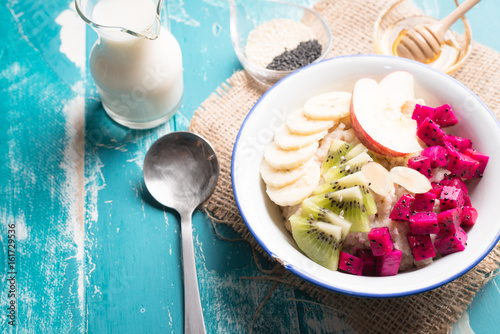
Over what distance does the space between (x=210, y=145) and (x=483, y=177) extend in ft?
→ 4.30

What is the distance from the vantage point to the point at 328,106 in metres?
2.01

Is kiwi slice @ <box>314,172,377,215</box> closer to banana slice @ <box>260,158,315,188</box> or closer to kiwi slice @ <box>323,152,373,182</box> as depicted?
kiwi slice @ <box>323,152,373,182</box>

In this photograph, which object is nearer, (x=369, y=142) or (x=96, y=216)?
(x=369, y=142)

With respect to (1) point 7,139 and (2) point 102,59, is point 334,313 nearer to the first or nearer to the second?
(2) point 102,59

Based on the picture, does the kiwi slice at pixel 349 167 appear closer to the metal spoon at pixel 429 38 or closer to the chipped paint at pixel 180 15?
the metal spoon at pixel 429 38

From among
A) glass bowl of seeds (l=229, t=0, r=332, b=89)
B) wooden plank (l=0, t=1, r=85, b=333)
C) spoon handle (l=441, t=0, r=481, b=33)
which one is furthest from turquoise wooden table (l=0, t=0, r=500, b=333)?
spoon handle (l=441, t=0, r=481, b=33)

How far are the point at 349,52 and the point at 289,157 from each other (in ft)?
3.40

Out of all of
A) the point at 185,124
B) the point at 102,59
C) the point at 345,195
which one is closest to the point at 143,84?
the point at 102,59

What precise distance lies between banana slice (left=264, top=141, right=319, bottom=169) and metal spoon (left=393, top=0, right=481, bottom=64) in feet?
3.33

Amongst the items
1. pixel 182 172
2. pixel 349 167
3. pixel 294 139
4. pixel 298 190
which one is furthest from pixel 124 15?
pixel 349 167

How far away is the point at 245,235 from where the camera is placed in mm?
2141

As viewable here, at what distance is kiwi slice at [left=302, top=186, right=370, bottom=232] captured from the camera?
172 centimetres

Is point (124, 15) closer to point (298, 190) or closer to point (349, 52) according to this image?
point (298, 190)

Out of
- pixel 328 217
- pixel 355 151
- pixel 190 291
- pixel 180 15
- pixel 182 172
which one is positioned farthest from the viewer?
pixel 180 15
